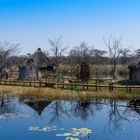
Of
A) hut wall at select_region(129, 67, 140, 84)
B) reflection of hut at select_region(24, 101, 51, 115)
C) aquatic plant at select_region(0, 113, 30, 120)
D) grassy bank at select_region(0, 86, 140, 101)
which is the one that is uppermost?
hut wall at select_region(129, 67, 140, 84)

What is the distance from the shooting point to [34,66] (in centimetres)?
5444

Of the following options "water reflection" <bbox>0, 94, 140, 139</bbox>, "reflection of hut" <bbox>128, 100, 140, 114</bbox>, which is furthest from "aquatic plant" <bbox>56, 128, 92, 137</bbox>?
"reflection of hut" <bbox>128, 100, 140, 114</bbox>

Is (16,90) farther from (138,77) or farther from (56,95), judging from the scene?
(138,77)

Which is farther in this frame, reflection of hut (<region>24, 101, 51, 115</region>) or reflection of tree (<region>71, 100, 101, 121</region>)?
reflection of hut (<region>24, 101, 51, 115</region>)

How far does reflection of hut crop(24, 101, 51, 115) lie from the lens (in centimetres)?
2552

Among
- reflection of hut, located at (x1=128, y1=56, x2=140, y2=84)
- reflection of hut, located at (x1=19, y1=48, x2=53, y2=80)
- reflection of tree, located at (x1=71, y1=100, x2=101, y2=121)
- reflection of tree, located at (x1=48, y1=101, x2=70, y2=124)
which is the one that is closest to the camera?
reflection of tree, located at (x1=48, y1=101, x2=70, y2=124)

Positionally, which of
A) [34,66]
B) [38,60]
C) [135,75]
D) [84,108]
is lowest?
[84,108]

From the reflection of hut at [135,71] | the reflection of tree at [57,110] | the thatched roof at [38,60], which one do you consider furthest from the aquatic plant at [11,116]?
the thatched roof at [38,60]

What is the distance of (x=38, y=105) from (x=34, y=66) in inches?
1074

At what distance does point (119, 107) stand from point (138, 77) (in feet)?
59.0

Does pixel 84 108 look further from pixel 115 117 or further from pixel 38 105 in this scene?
pixel 115 117

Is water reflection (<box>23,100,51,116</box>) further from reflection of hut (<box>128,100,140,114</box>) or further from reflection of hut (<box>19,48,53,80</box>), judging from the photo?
reflection of hut (<box>19,48,53,80</box>)

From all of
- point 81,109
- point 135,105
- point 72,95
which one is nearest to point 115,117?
point 81,109

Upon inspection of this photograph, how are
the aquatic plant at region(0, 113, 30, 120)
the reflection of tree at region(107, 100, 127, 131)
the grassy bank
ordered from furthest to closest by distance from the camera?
the grassy bank
the aquatic plant at region(0, 113, 30, 120)
the reflection of tree at region(107, 100, 127, 131)
